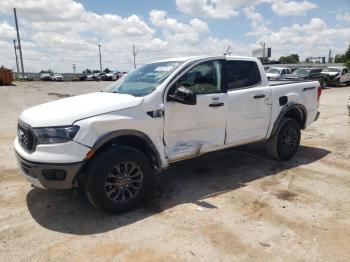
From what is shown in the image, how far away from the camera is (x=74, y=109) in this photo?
381 cm

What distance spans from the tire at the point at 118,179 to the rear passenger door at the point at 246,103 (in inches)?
60.6

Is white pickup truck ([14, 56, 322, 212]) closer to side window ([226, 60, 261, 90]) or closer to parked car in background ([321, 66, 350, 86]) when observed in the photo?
side window ([226, 60, 261, 90])

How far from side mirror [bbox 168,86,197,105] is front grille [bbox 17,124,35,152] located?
5.47 ft

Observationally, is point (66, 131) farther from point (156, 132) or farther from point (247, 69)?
point (247, 69)

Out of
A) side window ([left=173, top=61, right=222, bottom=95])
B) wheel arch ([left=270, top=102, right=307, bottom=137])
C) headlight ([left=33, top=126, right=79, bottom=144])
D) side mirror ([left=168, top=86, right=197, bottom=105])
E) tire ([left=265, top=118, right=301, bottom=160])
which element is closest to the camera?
headlight ([left=33, top=126, right=79, bottom=144])

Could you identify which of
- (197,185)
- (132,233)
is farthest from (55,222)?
(197,185)

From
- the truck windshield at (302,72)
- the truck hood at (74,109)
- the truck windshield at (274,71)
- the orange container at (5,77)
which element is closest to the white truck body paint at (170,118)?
the truck hood at (74,109)

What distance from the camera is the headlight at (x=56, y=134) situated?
3.56 m

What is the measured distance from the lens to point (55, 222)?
3844mm

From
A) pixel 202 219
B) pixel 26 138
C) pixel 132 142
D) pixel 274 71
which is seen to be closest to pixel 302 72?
pixel 274 71

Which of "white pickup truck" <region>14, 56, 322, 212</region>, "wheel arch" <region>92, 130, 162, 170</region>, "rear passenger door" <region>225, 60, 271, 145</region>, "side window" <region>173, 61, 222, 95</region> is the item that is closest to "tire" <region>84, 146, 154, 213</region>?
"white pickup truck" <region>14, 56, 322, 212</region>

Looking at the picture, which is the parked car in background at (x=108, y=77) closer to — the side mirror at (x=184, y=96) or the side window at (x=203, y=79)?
the side window at (x=203, y=79)

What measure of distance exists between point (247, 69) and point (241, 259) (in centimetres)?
318

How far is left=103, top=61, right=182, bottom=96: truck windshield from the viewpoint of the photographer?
4.35 metres
